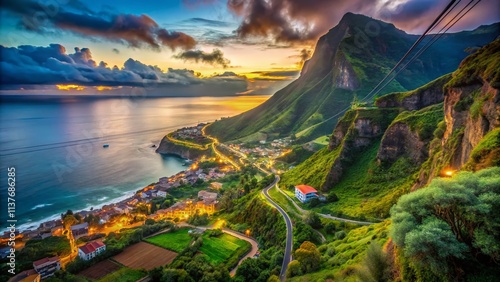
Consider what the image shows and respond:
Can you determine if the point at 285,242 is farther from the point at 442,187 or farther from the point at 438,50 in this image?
the point at 438,50

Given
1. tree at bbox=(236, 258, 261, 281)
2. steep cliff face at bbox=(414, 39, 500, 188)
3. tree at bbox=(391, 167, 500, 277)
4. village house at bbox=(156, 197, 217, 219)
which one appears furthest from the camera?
village house at bbox=(156, 197, 217, 219)

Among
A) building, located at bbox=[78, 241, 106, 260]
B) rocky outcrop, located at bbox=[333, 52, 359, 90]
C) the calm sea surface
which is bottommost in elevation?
the calm sea surface

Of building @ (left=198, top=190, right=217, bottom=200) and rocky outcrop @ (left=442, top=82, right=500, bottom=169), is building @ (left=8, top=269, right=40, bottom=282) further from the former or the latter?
rocky outcrop @ (left=442, top=82, right=500, bottom=169)

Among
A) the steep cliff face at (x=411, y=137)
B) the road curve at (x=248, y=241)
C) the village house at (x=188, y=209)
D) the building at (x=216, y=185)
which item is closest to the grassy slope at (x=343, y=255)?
the road curve at (x=248, y=241)

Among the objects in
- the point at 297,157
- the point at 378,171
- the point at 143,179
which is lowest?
the point at 143,179

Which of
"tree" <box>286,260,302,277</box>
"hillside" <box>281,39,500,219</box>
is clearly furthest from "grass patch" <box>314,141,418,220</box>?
"tree" <box>286,260,302,277</box>

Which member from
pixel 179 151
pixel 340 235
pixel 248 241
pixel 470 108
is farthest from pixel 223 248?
pixel 179 151

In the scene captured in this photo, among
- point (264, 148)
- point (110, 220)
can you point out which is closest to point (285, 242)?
point (110, 220)
